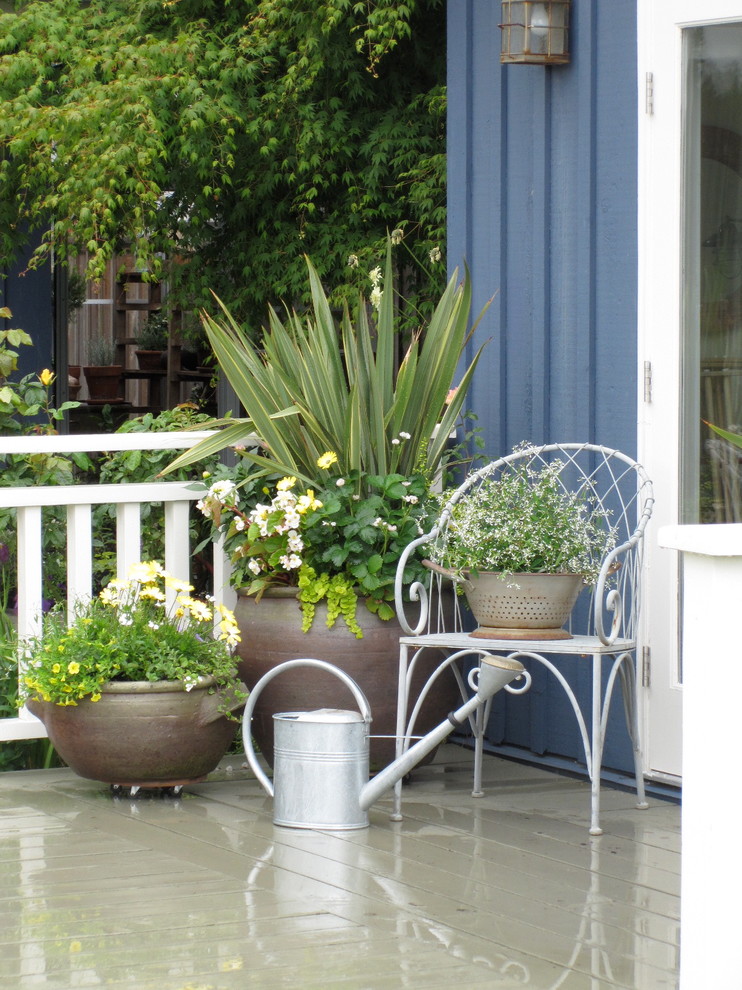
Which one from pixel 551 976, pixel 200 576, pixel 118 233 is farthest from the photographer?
pixel 118 233

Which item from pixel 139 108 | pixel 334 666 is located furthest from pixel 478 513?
pixel 139 108

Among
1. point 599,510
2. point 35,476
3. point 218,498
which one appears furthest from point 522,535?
point 35,476

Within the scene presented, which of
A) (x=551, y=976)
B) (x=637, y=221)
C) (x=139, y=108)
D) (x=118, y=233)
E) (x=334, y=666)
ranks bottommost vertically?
(x=551, y=976)

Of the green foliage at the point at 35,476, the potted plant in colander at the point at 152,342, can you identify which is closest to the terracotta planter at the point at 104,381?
the potted plant in colander at the point at 152,342

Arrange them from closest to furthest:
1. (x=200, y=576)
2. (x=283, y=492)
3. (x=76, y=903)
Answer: (x=76, y=903)
(x=283, y=492)
(x=200, y=576)

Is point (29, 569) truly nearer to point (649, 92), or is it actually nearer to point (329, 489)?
point (329, 489)

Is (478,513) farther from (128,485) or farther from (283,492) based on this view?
(128,485)

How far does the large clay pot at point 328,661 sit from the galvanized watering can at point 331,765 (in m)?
0.33

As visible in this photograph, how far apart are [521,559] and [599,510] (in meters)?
0.41

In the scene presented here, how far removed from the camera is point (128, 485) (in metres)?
4.21

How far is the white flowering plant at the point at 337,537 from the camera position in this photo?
12.9ft

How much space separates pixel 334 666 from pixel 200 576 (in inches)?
72.1

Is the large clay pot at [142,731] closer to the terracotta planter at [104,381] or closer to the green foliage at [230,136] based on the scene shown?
the green foliage at [230,136]

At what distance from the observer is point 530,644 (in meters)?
3.58
